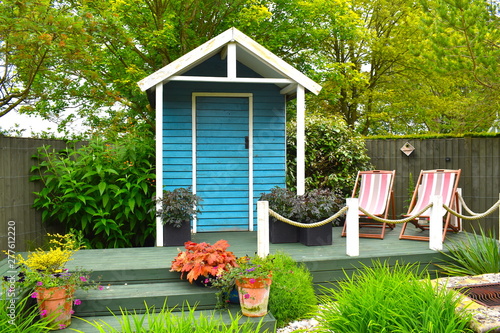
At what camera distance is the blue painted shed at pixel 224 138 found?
6.88 m

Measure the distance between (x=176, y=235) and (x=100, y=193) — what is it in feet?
3.91

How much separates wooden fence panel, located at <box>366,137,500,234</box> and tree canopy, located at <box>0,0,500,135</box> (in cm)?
58

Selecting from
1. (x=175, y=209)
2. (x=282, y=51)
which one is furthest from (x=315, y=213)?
(x=282, y=51)

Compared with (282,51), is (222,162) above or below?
below

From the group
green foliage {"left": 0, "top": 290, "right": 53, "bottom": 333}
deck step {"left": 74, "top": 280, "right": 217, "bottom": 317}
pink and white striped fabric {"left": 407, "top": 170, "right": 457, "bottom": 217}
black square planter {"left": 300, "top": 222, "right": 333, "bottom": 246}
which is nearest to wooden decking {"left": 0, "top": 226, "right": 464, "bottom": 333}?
deck step {"left": 74, "top": 280, "right": 217, "bottom": 317}

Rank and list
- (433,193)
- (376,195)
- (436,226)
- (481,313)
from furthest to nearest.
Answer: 1. (376,195)
2. (433,193)
3. (436,226)
4. (481,313)

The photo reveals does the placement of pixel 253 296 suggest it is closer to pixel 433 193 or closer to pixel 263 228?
pixel 263 228

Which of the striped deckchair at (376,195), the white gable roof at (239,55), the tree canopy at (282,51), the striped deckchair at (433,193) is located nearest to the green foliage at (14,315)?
the white gable roof at (239,55)

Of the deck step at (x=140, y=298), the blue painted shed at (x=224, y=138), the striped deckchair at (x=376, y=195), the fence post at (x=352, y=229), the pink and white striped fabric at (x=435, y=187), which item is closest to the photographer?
the deck step at (x=140, y=298)

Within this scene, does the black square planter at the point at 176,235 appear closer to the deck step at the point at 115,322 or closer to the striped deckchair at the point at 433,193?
the deck step at the point at 115,322

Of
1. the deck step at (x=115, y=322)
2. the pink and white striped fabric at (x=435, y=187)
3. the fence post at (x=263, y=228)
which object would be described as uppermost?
the pink and white striped fabric at (x=435, y=187)

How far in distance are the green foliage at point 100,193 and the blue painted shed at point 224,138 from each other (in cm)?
50

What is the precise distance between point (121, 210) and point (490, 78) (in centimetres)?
657

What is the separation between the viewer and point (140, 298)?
167 inches
